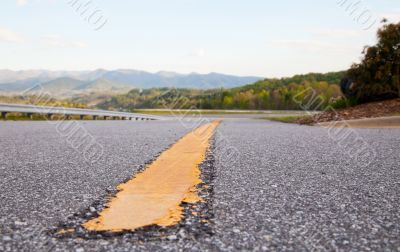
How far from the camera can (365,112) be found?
14.0 m

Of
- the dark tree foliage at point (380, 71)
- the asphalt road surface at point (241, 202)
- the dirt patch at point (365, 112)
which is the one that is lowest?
the asphalt road surface at point (241, 202)

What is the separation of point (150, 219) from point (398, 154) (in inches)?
168

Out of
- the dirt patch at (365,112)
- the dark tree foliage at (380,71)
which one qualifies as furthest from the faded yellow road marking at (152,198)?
the dark tree foliage at (380,71)

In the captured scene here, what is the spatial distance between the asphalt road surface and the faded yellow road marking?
0.12 meters

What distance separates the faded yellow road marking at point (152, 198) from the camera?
2.25 metres

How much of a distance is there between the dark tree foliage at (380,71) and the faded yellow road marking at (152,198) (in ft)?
41.0

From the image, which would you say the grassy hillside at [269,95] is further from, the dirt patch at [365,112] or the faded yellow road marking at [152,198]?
the faded yellow road marking at [152,198]

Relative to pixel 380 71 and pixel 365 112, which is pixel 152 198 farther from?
→ pixel 380 71

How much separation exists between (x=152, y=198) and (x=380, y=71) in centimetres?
1416

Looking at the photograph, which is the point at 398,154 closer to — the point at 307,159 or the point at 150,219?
the point at 307,159

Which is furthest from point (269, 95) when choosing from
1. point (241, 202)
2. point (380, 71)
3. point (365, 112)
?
point (241, 202)

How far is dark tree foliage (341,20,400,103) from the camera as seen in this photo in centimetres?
1486

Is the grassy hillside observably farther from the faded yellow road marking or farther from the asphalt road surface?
the faded yellow road marking

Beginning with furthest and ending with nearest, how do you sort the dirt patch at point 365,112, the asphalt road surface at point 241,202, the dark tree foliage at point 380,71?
the dark tree foliage at point 380,71, the dirt patch at point 365,112, the asphalt road surface at point 241,202
